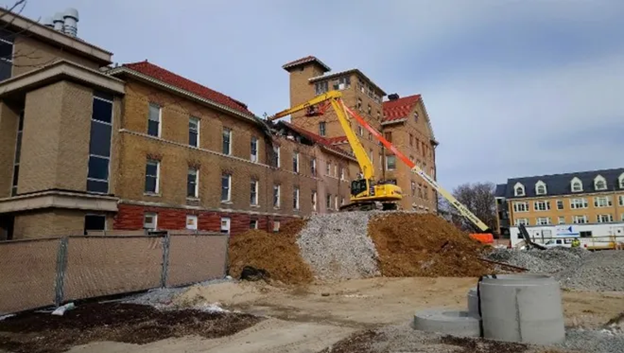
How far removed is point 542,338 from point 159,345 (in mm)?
7504

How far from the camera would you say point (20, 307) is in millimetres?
13305

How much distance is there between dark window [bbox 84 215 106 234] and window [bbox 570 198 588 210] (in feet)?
256

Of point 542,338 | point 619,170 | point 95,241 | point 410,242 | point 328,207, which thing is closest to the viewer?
point 542,338

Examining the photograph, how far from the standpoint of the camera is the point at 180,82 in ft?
99.5

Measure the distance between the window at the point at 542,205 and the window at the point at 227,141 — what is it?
66817mm

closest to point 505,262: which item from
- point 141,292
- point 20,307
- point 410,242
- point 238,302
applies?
point 410,242

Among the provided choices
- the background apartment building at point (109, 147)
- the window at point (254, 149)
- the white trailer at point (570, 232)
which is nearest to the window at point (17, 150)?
the background apartment building at point (109, 147)

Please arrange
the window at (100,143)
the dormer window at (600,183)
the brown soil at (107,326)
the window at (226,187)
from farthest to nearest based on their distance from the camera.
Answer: the dormer window at (600,183), the window at (226,187), the window at (100,143), the brown soil at (107,326)

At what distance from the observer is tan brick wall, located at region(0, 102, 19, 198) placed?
24594 millimetres

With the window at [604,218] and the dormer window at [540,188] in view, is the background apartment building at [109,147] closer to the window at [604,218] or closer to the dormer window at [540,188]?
the dormer window at [540,188]

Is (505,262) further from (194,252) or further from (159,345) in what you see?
(159,345)

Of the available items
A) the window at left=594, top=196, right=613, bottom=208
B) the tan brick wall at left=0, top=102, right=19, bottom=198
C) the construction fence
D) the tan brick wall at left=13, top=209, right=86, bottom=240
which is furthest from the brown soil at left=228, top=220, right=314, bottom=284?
the window at left=594, top=196, right=613, bottom=208

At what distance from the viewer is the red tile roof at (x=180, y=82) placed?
1076 inches

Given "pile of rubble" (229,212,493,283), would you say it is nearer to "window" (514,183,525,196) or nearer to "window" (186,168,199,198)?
"window" (186,168,199,198)
